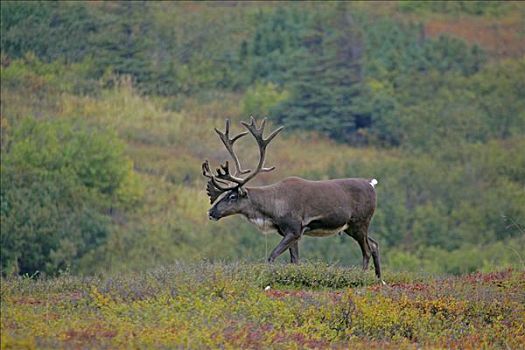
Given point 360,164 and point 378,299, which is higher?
point 378,299

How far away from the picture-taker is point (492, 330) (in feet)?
44.7

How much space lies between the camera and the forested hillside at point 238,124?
46375 millimetres

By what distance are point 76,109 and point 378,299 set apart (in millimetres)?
46777

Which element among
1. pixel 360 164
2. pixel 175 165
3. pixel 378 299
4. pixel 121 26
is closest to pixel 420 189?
pixel 360 164

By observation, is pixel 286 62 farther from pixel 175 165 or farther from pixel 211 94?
pixel 175 165

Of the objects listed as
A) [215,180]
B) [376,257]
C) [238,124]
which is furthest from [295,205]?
[238,124]

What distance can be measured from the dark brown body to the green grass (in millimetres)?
768

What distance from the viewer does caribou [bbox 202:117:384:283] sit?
16203 mm

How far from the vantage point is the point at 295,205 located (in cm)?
1622

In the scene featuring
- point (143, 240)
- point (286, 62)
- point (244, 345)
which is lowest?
point (143, 240)

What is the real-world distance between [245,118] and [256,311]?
4940 cm

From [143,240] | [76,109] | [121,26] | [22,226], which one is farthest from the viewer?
[121,26]

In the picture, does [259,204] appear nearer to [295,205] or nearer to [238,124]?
[295,205]

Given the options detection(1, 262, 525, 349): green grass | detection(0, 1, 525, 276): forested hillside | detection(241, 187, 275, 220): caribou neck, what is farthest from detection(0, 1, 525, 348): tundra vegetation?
detection(1, 262, 525, 349): green grass
